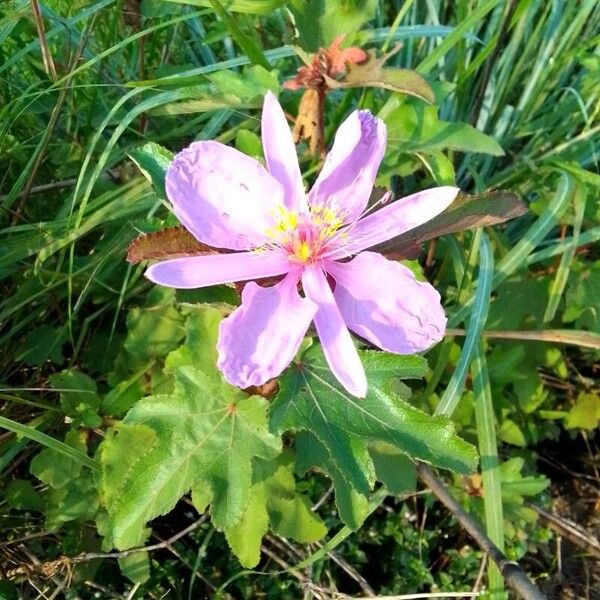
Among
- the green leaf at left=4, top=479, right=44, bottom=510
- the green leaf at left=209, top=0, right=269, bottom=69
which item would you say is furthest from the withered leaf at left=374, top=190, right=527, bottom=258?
the green leaf at left=4, top=479, right=44, bottom=510

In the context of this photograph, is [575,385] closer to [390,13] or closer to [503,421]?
[503,421]

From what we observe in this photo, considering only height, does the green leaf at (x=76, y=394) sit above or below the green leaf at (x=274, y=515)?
above

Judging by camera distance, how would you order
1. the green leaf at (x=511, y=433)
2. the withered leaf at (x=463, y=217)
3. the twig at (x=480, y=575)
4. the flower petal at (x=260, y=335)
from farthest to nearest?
the green leaf at (x=511, y=433) < the twig at (x=480, y=575) < the withered leaf at (x=463, y=217) < the flower petal at (x=260, y=335)

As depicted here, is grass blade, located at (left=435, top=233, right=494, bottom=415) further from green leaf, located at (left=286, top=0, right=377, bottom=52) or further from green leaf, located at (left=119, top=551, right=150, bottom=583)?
green leaf, located at (left=119, top=551, right=150, bottom=583)

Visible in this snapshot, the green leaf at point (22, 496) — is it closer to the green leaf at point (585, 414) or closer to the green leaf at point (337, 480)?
the green leaf at point (337, 480)

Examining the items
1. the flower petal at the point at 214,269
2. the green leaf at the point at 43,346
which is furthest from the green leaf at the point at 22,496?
the flower petal at the point at 214,269

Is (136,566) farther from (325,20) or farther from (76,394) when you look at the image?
(325,20)
